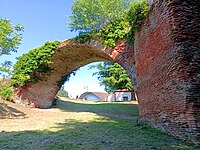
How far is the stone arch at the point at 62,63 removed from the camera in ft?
32.1

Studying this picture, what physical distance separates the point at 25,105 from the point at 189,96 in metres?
10.5

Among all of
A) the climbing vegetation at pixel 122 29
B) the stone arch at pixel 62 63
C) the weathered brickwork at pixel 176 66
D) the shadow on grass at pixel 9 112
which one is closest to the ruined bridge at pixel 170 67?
the weathered brickwork at pixel 176 66

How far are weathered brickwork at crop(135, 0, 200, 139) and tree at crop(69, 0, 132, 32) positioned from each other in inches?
477

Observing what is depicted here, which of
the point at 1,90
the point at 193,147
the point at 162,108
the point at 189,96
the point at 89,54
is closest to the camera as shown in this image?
the point at 193,147

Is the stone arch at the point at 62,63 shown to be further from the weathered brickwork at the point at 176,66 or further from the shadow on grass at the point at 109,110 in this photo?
the weathered brickwork at the point at 176,66

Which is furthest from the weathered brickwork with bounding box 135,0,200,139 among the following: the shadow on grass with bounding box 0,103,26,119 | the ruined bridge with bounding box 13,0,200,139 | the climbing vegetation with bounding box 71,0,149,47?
the shadow on grass with bounding box 0,103,26,119

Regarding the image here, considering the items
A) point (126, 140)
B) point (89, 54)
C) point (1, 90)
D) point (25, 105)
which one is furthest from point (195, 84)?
point (25, 105)

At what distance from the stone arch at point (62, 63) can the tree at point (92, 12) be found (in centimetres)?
559

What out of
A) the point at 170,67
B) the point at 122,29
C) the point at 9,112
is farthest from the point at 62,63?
the point at 170,67

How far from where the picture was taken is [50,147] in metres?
3.84

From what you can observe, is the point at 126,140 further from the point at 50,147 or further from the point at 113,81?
the point at 113,81

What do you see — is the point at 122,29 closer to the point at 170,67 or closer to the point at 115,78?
the point at 170,67

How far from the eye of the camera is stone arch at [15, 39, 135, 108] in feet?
32.1

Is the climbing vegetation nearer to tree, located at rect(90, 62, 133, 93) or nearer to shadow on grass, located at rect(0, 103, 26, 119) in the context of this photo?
A: shadow on grass, located at rect(0, 103, 26, 119)
